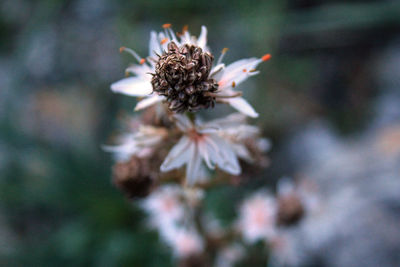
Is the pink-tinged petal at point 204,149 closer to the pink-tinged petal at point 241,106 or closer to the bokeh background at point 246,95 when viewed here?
the pink-tinged petal at point 241,106

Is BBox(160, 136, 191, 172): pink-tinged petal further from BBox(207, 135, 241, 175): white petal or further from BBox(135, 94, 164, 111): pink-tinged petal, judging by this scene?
BBox(135, 94, 164, 111): pink-tinged petal

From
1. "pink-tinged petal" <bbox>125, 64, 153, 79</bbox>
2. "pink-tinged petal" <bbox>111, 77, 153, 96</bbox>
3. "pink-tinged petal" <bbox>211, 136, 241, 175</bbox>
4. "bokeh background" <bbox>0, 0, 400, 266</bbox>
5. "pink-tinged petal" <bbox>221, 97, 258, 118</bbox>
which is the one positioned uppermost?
"bokeh background" <bbox>0, 0, 400, 266</bbox>

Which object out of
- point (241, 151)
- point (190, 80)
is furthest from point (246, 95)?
point (190, 80)

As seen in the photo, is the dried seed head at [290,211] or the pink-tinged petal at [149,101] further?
the dried seed head at [290,211]

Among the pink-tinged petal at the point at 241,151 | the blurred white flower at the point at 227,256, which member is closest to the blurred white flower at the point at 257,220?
the blurred white flower at the point at 227,256

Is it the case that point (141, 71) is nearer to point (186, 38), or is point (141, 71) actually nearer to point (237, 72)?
point (186, 38)

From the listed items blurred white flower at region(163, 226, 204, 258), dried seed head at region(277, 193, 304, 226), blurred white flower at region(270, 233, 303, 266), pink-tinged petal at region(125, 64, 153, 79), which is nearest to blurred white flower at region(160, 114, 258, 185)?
pink-tinged petal at region(125, 64, 153, 79)

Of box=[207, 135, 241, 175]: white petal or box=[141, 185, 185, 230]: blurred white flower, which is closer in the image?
box=[207, 135, 241, 175]: white petal
